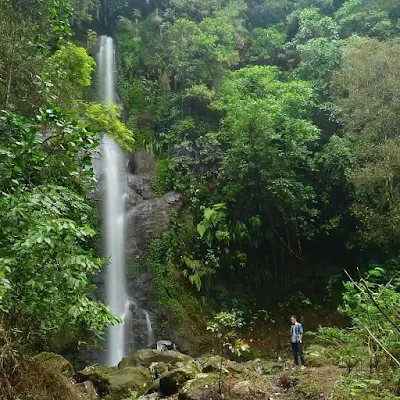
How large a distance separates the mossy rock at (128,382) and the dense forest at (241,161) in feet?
0.27

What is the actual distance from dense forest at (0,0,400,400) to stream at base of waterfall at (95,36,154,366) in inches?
16.4

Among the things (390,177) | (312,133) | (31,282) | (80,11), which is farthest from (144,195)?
(31,282)

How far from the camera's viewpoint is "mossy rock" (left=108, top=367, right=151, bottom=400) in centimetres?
734

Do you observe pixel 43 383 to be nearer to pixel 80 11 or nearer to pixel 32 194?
pixel 32 194

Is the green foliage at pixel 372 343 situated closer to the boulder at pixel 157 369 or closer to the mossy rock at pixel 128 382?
the mossy rock at pixel 128 382

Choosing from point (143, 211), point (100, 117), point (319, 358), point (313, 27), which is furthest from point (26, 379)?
point (313, 27)

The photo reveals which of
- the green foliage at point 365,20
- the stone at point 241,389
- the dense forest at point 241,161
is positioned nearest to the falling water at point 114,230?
the dense forest at point 241,161

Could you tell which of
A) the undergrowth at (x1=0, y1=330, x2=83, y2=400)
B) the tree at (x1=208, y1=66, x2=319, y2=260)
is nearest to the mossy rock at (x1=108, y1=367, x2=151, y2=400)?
the undergrowth at (x1=0, y1=330, x2=83, y2=400)

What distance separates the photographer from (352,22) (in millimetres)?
18812

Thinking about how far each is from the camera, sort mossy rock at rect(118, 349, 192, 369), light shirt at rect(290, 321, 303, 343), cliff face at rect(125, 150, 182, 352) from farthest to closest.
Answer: cliff face at rect(125, 150, 182, 352) → mossy rock at rect(118, 349, 192, 369) → light shirt at rect(290, 321, 303, 343)

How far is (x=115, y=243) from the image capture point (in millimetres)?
13969

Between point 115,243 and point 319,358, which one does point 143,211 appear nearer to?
point 115,243

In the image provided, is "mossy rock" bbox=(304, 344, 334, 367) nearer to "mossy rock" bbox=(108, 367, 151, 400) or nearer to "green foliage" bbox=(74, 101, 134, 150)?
"mossy rock" bbox=(108, 367, 151, 400)

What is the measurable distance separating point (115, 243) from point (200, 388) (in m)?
8.74
